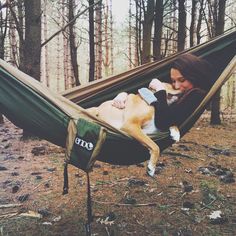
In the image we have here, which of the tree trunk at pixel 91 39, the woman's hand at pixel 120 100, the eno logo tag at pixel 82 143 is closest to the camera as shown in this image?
the eno logo tag at pixel 82 143

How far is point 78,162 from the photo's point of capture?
2.60 m

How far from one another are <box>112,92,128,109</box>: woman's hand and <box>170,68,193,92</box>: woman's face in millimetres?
398

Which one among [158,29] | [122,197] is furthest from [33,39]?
[122,197]

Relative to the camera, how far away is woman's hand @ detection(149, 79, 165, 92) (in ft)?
A: 9.80

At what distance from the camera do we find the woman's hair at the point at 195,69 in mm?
2939

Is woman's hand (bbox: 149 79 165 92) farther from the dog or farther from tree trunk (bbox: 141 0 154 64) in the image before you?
tree trunk (bbox: 141 0 154 64)

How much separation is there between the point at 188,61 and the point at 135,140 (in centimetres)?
79

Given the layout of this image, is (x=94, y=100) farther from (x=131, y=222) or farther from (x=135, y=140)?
(x=131, y=222)

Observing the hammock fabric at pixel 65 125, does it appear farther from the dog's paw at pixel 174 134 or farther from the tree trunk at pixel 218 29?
the tree trunk at pixel 218 29

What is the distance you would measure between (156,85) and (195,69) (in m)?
0.32

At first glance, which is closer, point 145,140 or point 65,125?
point 65,125

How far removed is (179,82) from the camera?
2.97 metres

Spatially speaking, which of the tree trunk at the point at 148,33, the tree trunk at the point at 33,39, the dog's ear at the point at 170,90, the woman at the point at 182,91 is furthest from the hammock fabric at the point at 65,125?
the tree trunk at the point at 148,33

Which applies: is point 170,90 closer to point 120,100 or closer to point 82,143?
point 120,100
